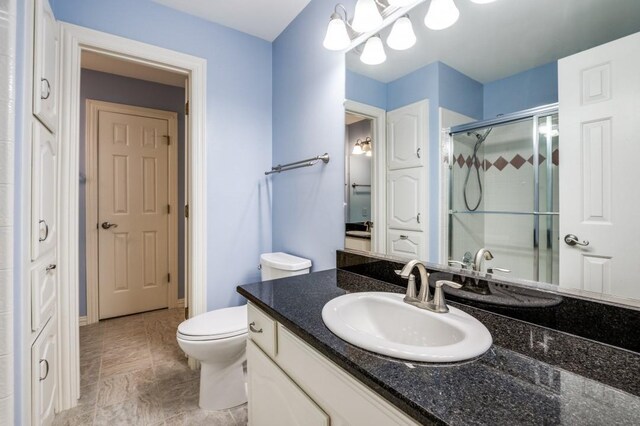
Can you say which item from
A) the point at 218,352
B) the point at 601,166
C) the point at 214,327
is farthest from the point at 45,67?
the point at 601,166

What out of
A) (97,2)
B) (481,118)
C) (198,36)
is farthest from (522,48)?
(97,2)

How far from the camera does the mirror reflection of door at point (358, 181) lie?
1416mm

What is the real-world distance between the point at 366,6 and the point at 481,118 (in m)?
0.75

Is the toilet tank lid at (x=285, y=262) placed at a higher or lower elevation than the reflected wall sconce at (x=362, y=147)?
lower

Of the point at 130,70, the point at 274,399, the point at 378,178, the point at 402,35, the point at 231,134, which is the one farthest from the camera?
Answer: the point at 130,70

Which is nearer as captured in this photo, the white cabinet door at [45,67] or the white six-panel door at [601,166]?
the white six-panel door at [601,166]

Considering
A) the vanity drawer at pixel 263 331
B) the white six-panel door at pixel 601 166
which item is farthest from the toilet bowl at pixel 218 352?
the white six-panel door at pixel 601 166

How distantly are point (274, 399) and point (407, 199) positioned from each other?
2.93 feet

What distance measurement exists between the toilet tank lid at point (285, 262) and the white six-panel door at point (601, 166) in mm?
1219

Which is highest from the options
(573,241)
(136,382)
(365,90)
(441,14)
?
(441,14)

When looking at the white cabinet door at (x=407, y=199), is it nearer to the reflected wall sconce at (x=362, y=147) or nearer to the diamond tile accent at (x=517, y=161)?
the reflected wall sconce at (x=362, y=147)

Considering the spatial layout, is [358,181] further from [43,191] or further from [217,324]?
[43,191]

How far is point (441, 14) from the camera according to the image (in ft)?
3.56

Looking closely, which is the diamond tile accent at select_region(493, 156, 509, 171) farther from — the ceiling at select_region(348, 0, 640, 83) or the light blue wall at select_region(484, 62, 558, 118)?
the ceiling at select_region(348, 0, 640, 83)
